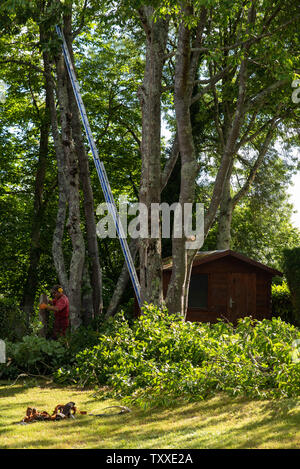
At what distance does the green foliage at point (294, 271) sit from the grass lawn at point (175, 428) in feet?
36.1

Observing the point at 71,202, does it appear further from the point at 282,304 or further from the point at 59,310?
the point at 282,304

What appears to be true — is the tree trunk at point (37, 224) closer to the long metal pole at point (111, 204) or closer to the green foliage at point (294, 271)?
the long metal pole at point (111, 204)

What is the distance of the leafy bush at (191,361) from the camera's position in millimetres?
7488

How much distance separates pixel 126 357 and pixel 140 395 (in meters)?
1.02

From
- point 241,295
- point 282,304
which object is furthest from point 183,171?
point 282,304

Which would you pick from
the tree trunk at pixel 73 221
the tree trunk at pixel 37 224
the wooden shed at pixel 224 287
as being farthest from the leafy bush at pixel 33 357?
→ the wooden shed at pixel 224 287

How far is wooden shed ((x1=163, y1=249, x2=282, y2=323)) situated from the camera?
20375 millimetres

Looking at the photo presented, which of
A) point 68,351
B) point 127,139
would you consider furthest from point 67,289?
point 127,139

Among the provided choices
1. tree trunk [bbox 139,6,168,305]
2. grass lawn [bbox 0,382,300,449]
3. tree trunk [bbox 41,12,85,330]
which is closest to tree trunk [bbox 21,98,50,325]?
tree trunk [bbox 41,12,85,330]

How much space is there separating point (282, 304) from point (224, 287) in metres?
3.37

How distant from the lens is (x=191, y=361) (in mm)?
8828

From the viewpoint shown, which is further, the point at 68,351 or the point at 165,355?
the point at 68,351
